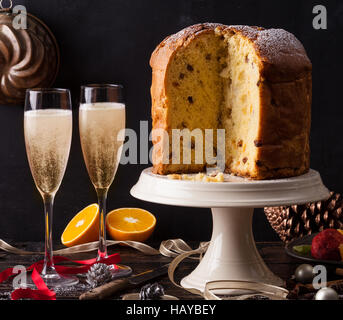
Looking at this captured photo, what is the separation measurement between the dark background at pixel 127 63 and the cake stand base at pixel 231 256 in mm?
948

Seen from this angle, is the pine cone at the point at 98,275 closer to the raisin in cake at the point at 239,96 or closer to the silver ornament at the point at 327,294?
the raisin in cake at the point at 239,96

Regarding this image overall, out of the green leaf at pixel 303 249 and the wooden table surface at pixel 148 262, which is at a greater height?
the green leaf at pixel 303 249

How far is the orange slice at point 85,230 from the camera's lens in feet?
7.25

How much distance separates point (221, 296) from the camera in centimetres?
164

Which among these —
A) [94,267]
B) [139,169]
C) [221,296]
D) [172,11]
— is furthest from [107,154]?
[172,11]

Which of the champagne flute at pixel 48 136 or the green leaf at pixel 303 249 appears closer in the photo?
the champagne flute at pixel 48 136

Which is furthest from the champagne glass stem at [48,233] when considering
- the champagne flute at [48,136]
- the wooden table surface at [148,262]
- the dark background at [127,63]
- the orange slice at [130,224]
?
the dark background at [127,63]

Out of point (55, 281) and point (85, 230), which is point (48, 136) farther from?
point (85, 230)

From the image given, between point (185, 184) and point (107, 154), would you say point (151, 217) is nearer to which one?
point (107, 154)

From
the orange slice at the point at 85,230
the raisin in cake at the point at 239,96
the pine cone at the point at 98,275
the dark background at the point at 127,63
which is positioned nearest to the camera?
the raisin in cake at the point at 239,96

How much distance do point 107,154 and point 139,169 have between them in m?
0.80

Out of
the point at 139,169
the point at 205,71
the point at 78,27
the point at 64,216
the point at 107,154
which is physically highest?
the point at 78,27

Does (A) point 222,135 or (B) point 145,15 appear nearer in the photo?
(A) point 222,135

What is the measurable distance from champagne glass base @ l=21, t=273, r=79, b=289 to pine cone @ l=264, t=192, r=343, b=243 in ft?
2.95
